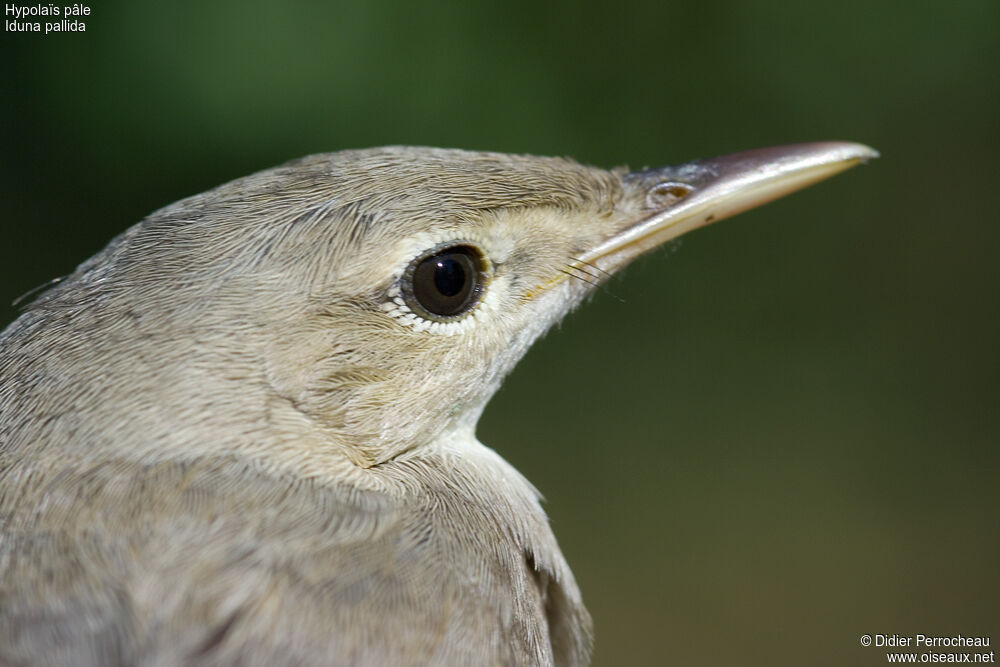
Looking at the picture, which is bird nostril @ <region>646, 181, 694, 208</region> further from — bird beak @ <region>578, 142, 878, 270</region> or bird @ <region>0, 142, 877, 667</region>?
bird @ <region>0, 142, 877, 667</region>

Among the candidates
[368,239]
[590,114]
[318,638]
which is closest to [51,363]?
[368,239]

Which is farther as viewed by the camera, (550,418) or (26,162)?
(550,418)

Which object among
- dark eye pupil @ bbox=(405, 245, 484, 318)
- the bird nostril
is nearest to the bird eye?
dark eye pupil @ bbox=(405, 245, 484, 318)

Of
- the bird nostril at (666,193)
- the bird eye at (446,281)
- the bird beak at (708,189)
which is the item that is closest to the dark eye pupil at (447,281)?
the bird eye at (446,281)

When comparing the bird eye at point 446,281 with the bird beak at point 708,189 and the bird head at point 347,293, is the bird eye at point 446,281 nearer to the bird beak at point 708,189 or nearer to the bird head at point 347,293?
the bird head at point 347,293

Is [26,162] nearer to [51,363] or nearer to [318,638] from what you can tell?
[51,363]

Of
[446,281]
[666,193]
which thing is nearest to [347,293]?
[446,281]

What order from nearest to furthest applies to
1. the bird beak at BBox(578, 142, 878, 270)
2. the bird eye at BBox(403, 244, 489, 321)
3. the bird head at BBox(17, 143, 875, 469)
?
the bird head at BBox(17, 143, 875, 469) → the bird eye at BBox(403, 244, 489, 321) → the bird beak at BBox(578, 142, 878, 270)
